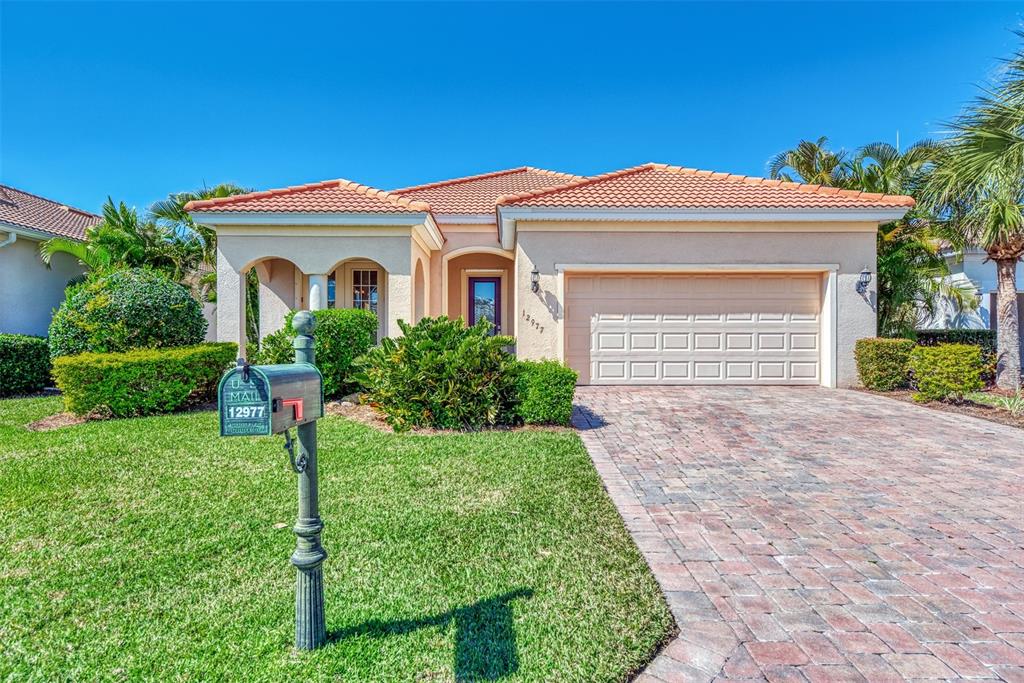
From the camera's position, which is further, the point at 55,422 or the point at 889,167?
the point at 889,167

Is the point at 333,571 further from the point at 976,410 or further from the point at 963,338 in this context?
the point at 963,338

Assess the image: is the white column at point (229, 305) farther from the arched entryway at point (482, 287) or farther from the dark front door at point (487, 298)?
the dark front door at point (487, 298)

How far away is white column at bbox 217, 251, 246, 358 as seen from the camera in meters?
11.0

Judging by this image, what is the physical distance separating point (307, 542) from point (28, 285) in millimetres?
17262

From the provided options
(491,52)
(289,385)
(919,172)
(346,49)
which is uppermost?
(491,52)

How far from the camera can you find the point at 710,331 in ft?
37.2

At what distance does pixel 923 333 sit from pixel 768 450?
10.7 metres

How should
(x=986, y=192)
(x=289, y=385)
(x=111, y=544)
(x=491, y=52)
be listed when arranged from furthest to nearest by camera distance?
(x=491, y=52), (x=986, y=192), (x=111, y=544), (x=289, y=385)

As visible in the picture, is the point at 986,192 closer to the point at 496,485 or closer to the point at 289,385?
the point at 496,485

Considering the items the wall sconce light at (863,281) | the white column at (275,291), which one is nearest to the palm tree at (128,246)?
the white column at (275,291)

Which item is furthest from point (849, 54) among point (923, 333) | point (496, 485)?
point (496, 485)

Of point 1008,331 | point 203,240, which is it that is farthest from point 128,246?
point 1008,331

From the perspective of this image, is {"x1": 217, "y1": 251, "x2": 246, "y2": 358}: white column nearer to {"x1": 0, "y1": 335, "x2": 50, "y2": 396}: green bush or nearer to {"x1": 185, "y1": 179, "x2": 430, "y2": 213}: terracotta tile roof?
{"x1": 185, "y1": 179, "x2": 430, "y2": 213}: terracotta tile roof

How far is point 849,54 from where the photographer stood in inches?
498
